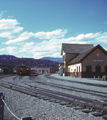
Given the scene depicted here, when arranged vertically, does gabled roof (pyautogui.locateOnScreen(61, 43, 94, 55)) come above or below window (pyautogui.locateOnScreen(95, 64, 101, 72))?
above

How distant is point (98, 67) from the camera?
35.6 meters

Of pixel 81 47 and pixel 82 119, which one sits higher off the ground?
pixel 81 47

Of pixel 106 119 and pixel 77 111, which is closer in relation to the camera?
pixel 106 119

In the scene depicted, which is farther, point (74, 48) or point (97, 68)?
point (74, 48)

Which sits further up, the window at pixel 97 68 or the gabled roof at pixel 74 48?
the gabled roof at pixel 74 48

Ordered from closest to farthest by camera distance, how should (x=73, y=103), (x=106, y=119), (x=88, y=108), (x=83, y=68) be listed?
(x=106, y=119) < (x=88, y=108) < (x=73, y=103) < (x=83, y=68)

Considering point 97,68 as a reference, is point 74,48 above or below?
above

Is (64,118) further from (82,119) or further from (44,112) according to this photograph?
(44,112)

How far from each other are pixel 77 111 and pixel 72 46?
43.9m

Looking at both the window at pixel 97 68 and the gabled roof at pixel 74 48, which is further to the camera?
the gabled roof at pixel 74 48

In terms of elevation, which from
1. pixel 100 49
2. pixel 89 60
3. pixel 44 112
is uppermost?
pixel 100 49

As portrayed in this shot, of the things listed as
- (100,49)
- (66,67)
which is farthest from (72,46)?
(100,49)

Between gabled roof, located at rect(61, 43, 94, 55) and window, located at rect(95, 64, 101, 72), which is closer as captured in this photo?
window, located at rect(95, 64, 101, 72)

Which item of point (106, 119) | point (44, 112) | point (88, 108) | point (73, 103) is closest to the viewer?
point (106, 119)
